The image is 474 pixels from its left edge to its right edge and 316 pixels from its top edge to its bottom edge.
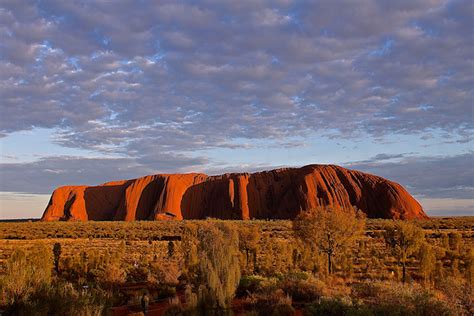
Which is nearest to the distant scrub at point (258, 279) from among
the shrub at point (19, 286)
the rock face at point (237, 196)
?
the shrub at point (19, 286)

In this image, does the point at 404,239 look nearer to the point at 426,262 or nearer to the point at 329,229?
the point at 426,262

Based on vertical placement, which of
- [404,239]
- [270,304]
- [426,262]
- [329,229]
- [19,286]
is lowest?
[270,304]

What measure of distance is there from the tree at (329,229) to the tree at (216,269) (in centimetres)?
871

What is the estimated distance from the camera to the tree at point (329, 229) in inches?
814

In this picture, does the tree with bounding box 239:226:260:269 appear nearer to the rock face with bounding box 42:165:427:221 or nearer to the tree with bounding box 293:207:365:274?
the tree with bounding box 293:207:365:274

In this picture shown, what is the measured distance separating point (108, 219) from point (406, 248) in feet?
250

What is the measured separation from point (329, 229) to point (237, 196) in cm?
5979

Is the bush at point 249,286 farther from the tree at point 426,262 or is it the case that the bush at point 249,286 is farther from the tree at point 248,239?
the tree at point 426,262

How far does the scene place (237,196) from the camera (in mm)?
80312

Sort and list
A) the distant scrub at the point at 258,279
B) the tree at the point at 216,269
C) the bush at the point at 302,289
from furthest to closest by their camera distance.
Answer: the bush at the point at 302,289 → the tree at the point at 216,269 → the distant scrub at the point at 258,279

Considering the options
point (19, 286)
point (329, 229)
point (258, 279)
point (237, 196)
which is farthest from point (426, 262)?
point (237, 196)

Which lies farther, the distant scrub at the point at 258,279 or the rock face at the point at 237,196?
the rock face at the point at 237,196

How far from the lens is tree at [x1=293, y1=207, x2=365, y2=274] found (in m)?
20.7

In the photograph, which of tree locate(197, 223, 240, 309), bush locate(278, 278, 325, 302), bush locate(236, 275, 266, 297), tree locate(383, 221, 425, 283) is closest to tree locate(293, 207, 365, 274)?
tree locate(383, 221, 425, 283)
